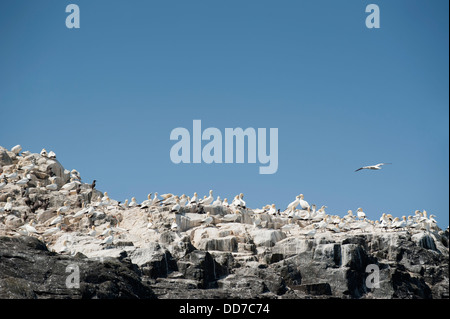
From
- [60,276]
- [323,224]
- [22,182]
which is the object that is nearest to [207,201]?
[323,224]

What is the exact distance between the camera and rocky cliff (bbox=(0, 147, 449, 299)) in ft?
166

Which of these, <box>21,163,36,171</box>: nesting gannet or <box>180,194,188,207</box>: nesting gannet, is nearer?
<box>180,194,188,207</box>: nesting gannet

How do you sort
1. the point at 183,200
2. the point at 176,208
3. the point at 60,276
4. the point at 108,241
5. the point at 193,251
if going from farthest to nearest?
the point at 183,200
the point at 176,208
the point at 108,241
the point at 193,251
the point at 60,276

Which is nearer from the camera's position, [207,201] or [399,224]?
[399,224]

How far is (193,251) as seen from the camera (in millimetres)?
57562

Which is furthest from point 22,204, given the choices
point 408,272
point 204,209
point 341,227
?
point 408,272

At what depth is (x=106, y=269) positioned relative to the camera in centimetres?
5119

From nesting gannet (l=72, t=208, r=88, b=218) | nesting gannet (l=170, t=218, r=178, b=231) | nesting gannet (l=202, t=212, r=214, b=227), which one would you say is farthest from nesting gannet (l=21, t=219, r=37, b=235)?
nesting gannet (l=202, t=212, r=214, b=227)

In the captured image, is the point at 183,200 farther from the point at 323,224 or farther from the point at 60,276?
the point at 60,276

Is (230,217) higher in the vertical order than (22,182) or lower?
lower

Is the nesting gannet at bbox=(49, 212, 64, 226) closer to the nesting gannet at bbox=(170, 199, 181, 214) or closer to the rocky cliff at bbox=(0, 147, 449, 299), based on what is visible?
the rocky cliff at bbox=(0, 147, 449, 299)

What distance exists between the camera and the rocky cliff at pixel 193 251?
50.6 m

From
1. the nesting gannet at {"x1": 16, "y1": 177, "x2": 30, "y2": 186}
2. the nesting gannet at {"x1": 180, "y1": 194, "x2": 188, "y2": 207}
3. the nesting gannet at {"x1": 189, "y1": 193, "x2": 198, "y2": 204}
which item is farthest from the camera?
the nesting gannet at {"x1": 16, "y1": 177, "x2": 30, "y2": 186}

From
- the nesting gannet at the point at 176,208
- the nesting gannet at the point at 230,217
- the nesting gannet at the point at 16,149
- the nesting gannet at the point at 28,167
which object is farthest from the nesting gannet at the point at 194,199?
the nesting gannet at the point at 16,149
